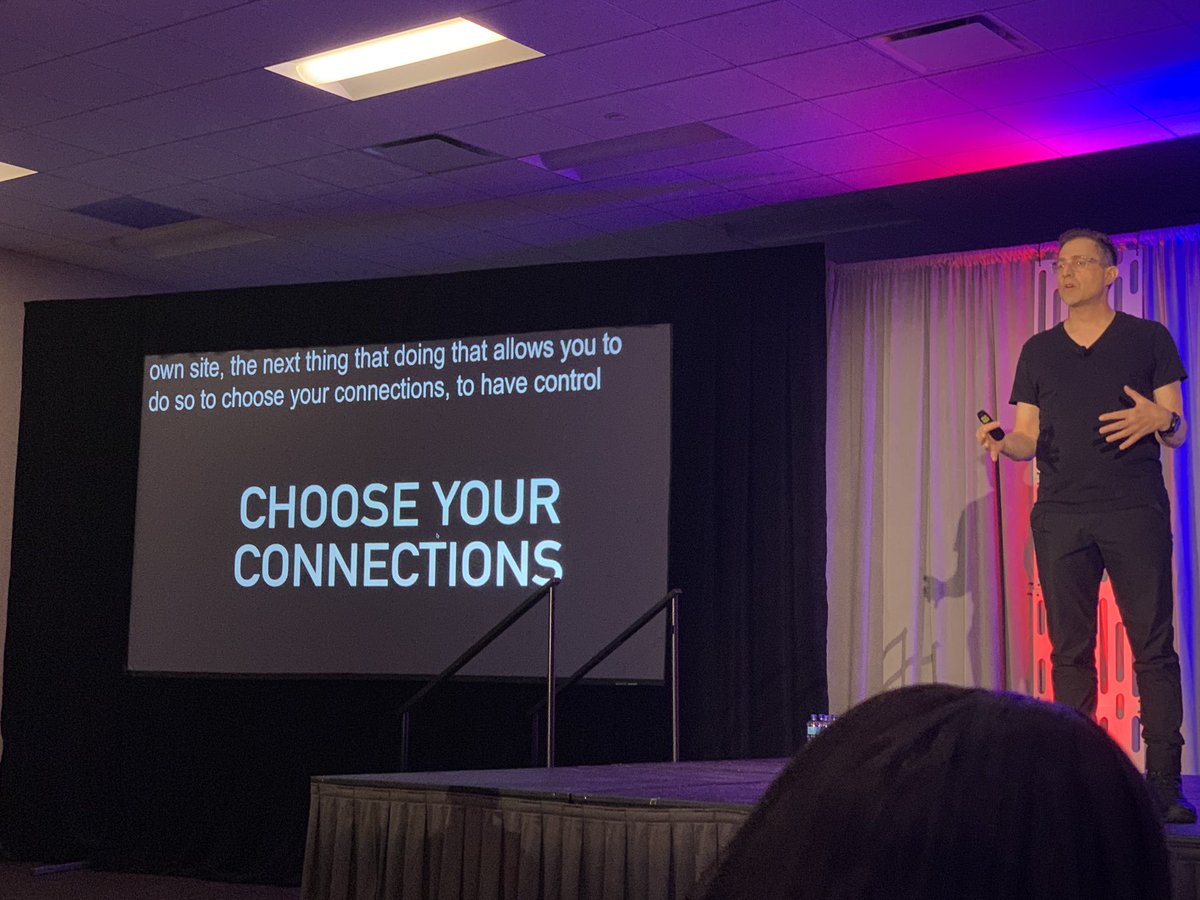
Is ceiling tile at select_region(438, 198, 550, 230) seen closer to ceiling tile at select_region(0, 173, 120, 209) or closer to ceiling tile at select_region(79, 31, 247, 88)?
ceiling tile at select_region(0, 173, 120, 209)

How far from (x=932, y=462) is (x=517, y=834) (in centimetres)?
330

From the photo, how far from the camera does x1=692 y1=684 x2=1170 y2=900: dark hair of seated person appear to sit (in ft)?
1.62

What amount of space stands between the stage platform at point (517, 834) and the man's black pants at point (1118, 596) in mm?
306

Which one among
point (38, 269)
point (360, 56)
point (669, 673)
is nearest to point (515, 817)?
point (669, 673)

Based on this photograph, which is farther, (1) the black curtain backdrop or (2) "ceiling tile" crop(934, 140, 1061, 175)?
(1) the black curtain backdrop

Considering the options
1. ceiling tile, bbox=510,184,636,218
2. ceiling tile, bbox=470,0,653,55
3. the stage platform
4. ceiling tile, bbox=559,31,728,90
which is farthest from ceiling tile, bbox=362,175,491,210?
the stage platform

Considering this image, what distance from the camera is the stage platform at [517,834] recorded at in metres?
3.11

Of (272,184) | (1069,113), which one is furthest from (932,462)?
(272,184)

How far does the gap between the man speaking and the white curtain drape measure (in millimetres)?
2220

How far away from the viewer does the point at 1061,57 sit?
192 inches

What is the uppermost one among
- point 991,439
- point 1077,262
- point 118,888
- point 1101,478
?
point 1077,262

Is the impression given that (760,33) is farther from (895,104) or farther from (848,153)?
(848,153)

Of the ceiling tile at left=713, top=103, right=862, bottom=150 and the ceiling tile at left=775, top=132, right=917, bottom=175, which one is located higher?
the ceiling tile at left=775, top=132, right=917, bottom=175

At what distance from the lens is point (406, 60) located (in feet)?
17.2
